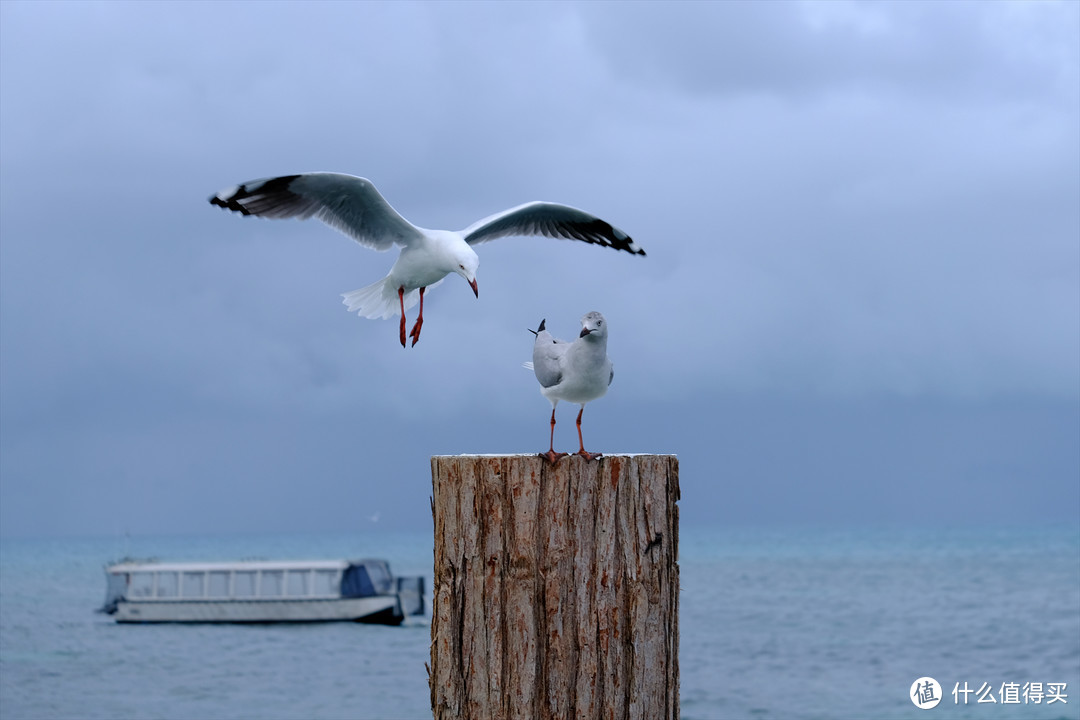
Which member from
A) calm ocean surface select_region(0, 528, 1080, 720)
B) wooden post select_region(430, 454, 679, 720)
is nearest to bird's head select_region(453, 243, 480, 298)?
wooden post select_region(430, 454, 679, 720)

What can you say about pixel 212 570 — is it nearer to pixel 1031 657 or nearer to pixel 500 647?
pixel 1031 657

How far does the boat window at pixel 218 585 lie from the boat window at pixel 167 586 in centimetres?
94

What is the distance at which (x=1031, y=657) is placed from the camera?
95.6ft

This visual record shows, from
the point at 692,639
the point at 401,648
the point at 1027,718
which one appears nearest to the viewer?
the point at 1027,718

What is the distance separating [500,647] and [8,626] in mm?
45699

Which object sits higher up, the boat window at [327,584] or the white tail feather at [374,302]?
the white tail feather at [374,302]

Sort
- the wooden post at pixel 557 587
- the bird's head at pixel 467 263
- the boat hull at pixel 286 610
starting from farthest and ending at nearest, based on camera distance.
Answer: the boat hull at pixel 286 610
the bird's head at pixel 467 263
the wooden post at pixel 557 587

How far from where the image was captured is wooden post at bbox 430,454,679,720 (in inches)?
177

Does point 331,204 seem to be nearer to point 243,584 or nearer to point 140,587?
point 243,584

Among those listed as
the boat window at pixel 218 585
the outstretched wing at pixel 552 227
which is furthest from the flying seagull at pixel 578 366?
the boat window at pixel 218 585

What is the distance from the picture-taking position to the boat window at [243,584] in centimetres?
3273

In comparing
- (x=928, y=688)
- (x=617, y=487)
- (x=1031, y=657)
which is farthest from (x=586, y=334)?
(x=1031, y=657)

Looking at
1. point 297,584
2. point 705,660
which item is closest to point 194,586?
point 297,584

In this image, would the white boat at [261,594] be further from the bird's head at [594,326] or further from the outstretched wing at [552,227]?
the bird's head at [594,326]
